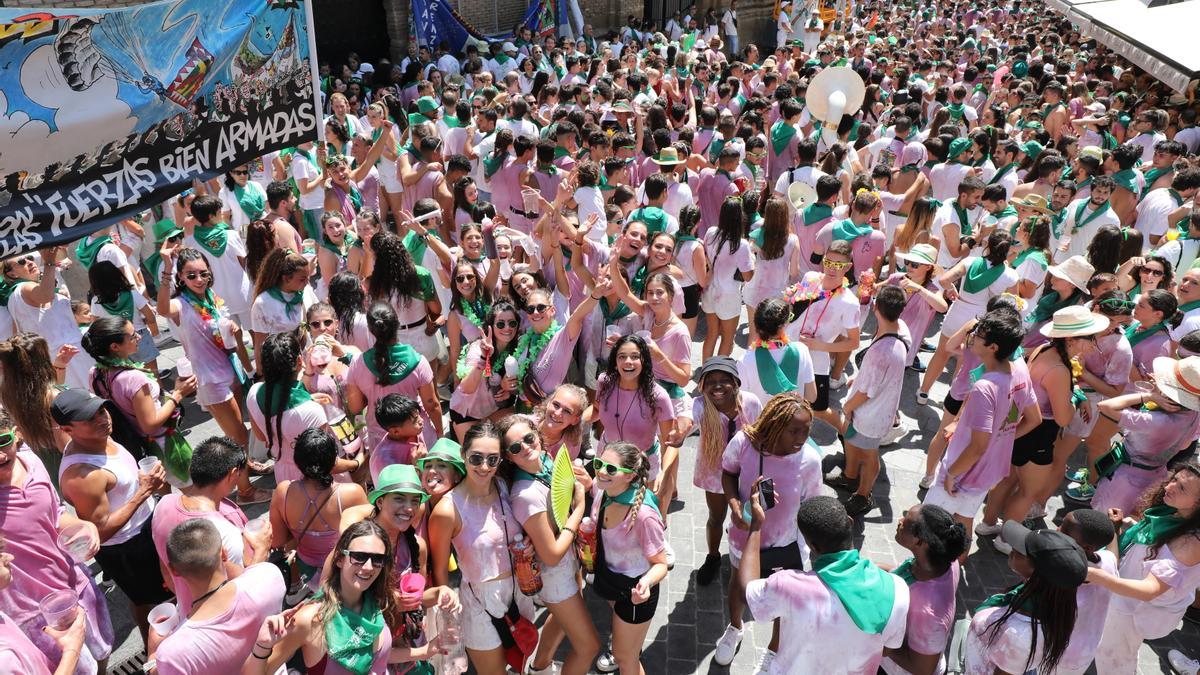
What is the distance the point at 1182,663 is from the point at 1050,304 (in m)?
2.58

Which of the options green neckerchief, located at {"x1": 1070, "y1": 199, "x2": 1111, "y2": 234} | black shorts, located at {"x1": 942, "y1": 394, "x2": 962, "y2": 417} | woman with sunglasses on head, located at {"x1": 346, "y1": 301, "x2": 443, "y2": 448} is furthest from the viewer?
green neckerchief, located at {"x1": 1070, "y1": 199, "x2": 1111, "y2": 234}

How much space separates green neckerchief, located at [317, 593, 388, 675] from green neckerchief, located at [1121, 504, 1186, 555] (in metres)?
3.41

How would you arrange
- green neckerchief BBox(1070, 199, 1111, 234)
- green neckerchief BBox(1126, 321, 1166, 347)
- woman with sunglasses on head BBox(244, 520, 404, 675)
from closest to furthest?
woman with sunglasses on head BBox(244, 520, 404, 675), green neckerchief BBox(1126, 321, 1166, 347), green neckerchief BBox(1070, 199, 1111, 234)

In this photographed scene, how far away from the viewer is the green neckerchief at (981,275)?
19.5 feet

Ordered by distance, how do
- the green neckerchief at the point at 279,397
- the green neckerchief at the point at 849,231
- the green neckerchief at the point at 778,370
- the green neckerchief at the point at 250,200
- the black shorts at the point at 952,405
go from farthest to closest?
the green neckerchief at the point at 250,200
the green neckerchief at the point at 849,231
the black shorts at the point at 952,405
the green neckerchief at the point at 778,370
the green neckerchief at the point at 279,397

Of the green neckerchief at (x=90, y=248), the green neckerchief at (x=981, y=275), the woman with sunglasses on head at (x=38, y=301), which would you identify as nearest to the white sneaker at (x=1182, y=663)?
the green neckerchief at (x=981, y=275)

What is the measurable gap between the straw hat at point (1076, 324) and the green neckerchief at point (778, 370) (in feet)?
4.82

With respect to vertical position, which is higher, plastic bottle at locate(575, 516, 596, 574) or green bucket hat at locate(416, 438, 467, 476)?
green bucket hat at locate(416, 438, 467, 476)

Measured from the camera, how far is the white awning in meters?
10.5

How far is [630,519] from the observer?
132 inches

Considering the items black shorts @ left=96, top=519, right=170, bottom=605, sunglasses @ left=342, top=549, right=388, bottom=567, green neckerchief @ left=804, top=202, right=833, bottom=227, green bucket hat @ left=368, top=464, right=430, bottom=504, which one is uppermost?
sunglasses @ left=342, top=549, right=388, bottom=567

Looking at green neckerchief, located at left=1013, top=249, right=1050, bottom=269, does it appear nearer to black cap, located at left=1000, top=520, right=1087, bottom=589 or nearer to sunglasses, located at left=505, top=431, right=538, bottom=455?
black cap, located at left=1000, top=520, right=1087, bottom=589

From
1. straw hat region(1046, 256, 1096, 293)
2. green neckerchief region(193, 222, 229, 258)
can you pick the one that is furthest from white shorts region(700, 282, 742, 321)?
green neckerchief region(193, 222, 229, 258)

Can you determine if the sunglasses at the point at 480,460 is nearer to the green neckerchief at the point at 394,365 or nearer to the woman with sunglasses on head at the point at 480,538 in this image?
the woman with sunglasses on head at the point at 480,538
